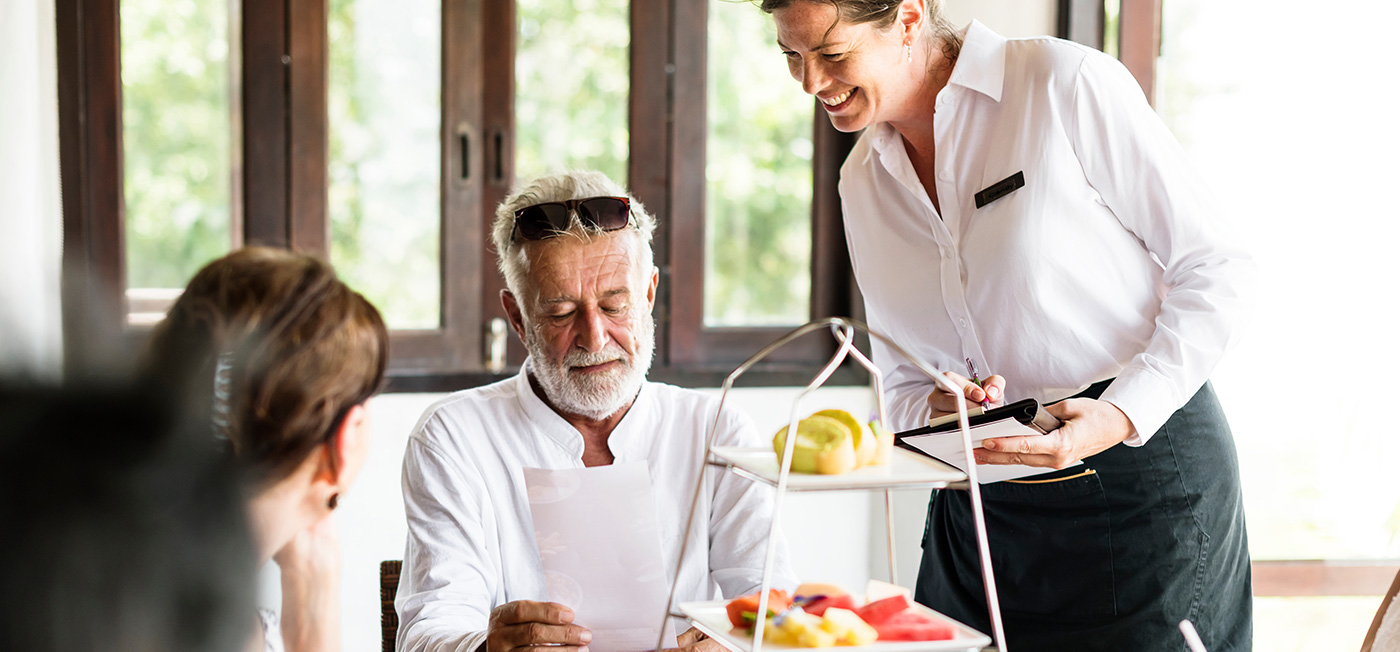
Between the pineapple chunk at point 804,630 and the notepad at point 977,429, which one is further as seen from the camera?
the notepad at point 977,429

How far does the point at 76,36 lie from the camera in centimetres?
285

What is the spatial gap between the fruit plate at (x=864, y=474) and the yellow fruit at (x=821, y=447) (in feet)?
0.05

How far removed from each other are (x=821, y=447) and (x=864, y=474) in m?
0.06

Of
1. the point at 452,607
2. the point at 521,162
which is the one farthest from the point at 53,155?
the point at 452,607

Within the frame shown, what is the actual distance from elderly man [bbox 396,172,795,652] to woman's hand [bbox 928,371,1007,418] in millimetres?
433

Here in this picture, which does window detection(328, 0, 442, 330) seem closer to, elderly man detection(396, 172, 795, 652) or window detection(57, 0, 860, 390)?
window detection(57, 0, 860, 390)

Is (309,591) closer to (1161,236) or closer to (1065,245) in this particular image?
(1065,245)

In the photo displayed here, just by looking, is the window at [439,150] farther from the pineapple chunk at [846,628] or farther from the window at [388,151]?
the pineapple chunk at [846,628]

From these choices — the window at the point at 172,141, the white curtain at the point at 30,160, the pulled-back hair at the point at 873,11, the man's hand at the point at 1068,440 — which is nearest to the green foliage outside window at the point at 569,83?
the window at the point at 172,141

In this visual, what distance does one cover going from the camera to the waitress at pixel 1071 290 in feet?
4.81

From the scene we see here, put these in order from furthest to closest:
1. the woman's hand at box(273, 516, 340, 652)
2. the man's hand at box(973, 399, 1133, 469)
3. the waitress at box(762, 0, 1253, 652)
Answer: the waitress at box(762, 0, 1253, 652) < the man's hand at box(973, 399, 1133, 469) < the woman's hand at box(273, 516, 340, 652)

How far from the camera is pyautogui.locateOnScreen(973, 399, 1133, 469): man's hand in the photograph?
1209 mm

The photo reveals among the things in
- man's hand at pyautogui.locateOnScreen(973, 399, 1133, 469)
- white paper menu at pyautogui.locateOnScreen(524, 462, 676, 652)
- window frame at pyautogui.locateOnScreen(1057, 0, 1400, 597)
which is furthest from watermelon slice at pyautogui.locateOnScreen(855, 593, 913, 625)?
window frame at pyautogui.locateOnScreen(1057, 0, 1400, 597)

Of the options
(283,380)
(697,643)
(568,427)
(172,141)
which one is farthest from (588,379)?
(172,141)
